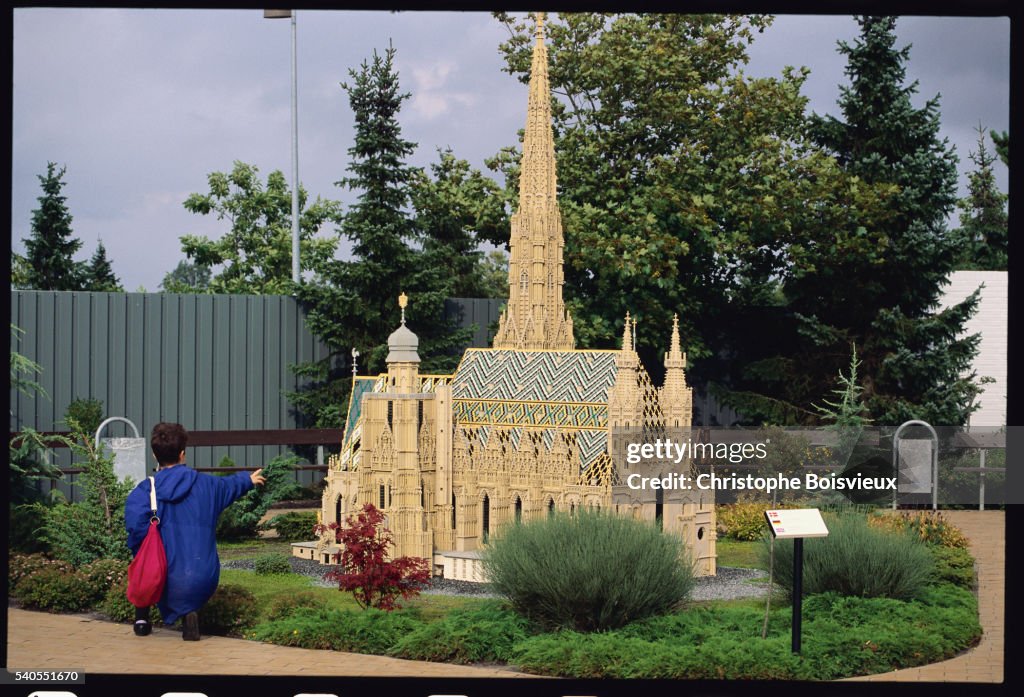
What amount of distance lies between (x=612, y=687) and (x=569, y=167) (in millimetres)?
Result: 18360

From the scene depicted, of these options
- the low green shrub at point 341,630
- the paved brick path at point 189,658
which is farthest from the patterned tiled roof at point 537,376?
the paved brick path at point 189,658

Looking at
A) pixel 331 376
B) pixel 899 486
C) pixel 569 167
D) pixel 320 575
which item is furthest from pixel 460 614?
pixel 569 167

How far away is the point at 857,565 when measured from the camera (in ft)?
55.5

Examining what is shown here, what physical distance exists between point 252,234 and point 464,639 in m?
25.4

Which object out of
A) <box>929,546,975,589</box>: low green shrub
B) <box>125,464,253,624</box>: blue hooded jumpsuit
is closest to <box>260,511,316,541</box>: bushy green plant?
<box>125,464,253,624</box>: blue hooded jumpsuit

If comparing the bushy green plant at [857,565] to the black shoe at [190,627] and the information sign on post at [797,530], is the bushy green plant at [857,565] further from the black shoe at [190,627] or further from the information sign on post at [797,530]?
the black shoe at [190,627]

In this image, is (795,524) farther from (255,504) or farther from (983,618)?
(255,504)

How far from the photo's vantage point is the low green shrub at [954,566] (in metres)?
18.5

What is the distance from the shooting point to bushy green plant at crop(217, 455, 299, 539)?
23188mm

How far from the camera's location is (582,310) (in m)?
29.8

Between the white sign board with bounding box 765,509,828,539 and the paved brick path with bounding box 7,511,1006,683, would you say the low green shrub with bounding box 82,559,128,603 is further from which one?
the white sign board with bounding box 765,509,828,539

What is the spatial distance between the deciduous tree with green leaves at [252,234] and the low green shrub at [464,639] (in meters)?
23.3

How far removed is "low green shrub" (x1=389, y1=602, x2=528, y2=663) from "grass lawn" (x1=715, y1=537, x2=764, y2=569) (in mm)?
6729

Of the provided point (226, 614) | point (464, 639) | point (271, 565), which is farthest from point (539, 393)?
point (226, 614)
